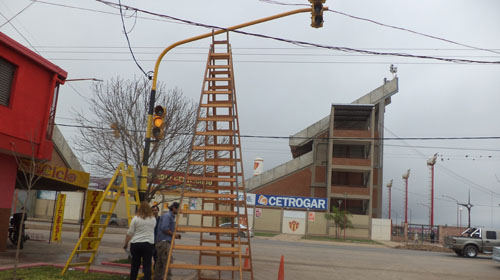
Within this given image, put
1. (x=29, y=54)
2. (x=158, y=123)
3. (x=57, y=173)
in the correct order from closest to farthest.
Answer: (x=158, y=123) < (x=29, y=54) < (x=57, y=173)

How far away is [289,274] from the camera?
13375mm

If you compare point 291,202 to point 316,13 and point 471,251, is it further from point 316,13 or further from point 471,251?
point 316,13

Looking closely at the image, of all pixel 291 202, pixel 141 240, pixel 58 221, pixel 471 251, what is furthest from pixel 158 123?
pixel 291 202

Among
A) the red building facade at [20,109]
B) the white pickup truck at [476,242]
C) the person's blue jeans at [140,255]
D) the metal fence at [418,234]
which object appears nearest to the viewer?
the person's blue jeans at [140,255]

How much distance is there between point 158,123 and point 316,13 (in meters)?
4.81

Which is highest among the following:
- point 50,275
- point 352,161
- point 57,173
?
point 352,161

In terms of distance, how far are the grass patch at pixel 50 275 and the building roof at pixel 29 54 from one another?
21.2ft

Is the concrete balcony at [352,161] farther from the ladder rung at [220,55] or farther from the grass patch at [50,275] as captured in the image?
the grass patch at [50,275]

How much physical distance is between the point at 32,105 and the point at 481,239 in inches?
1015

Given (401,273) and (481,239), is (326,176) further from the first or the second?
(401,273)

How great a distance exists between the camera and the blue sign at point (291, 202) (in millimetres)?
49031

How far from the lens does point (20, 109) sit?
13102 mm

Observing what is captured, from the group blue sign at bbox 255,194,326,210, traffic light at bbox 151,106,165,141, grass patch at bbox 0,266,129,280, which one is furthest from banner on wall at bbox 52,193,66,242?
blue sign at bbox 255,194,326,210

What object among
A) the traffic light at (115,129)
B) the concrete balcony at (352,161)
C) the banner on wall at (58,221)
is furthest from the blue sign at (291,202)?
the traffic light at (115,129)
